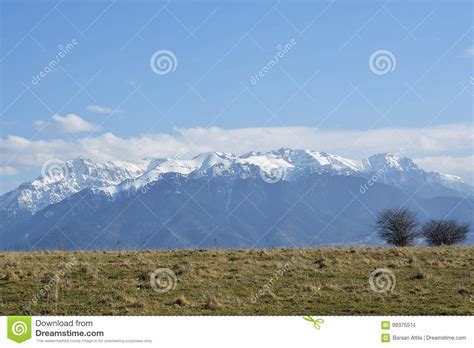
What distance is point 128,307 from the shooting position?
22.8 m

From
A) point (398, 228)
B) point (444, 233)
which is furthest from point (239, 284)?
point (444, 233)

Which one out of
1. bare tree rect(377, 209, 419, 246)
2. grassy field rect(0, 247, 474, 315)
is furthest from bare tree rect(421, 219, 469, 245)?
grassy field rect(0, 247, 474, 315)

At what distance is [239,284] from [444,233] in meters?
50.9

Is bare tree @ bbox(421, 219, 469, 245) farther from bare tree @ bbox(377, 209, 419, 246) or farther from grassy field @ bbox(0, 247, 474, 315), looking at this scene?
grassy field @ bbox(0, 247, 474, 315)

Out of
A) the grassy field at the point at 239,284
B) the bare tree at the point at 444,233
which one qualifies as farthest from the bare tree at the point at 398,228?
the grassy field at the point at 239,284

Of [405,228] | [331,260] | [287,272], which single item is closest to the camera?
[287,272]

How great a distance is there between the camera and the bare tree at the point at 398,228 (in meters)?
64.4

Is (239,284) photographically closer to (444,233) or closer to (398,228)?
(398,228)

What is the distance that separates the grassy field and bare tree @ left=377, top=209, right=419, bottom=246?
2895 centimetres

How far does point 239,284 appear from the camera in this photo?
26656 millimetres

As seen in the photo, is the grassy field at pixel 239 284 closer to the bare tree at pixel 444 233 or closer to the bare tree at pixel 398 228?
the bare tree at pixel 398 228
